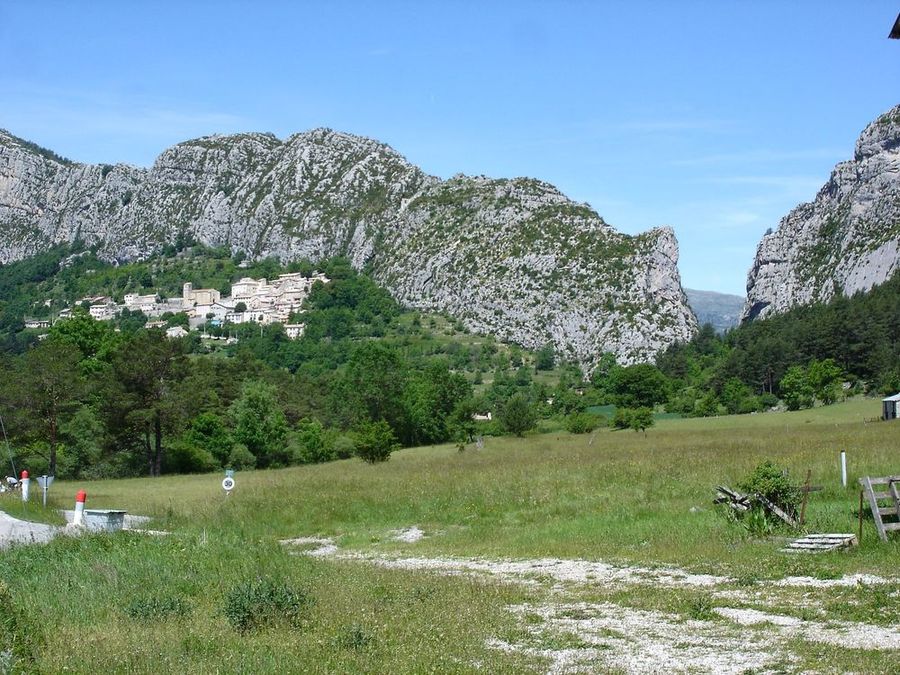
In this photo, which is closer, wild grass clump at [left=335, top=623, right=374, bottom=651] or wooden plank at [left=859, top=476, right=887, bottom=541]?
wild grass clump at [left=335, top=623, right=374, bottom=651]

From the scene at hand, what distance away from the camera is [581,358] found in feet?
614

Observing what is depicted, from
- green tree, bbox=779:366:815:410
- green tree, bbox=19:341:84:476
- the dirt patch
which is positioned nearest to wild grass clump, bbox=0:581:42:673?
the dirt patch

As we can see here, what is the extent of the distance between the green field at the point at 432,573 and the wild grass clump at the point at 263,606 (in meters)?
0.14

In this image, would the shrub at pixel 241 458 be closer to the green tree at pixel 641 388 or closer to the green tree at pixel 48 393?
the green tree at pixel 48 393

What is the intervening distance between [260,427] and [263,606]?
203 feet

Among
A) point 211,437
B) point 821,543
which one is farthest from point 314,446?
point 821,543

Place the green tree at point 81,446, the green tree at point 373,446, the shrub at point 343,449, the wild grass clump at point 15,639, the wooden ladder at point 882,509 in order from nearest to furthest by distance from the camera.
→ the wild grass clump at point 15,639 < the wooden ladder at point 882,509 < the green tree at point 373,446 < the green tree at point 81,446 < the shrub at point 343,449

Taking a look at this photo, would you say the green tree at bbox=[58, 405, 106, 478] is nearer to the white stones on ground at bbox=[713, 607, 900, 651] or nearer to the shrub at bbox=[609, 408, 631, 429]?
the shrub at bbox=[609, 408, 631, 429]

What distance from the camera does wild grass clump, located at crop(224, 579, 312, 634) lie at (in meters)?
10.7

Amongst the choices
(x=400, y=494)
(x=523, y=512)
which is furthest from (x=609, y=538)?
(x=400, y=494)

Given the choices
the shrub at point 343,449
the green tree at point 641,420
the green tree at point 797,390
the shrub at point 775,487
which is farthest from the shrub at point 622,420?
the shrub at point 775,487

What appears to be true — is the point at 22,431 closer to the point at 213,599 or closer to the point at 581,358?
the point at 213,599

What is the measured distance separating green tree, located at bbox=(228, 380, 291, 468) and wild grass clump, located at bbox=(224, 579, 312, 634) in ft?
196

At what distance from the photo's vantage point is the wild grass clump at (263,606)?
10.7 m
